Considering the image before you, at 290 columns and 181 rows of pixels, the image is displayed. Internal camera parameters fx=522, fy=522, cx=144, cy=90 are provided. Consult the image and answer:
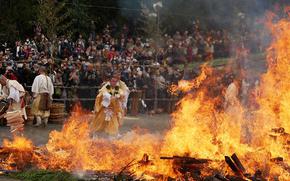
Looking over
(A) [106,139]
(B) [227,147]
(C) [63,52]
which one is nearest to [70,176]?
(B) [227,147]

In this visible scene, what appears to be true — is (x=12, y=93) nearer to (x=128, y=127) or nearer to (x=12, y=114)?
(x=12, y=114)

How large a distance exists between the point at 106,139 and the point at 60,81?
5488 millimetres

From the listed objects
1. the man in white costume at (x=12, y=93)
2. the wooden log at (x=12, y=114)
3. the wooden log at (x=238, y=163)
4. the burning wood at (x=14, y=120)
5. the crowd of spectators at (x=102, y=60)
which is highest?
the crowd of spectators at (x=102, y=60)

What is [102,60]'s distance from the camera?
68.3 feet

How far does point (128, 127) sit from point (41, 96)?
271cm

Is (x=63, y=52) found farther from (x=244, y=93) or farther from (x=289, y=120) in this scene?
(x=289, y=120)

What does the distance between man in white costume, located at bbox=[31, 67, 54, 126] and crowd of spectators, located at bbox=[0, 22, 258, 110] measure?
3.20 ft

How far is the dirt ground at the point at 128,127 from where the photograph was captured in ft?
43.0

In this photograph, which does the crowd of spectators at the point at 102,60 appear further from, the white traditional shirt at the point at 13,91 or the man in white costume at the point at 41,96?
the man in white costume at the point at 41,96

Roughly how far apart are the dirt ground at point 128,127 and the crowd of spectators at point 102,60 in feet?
3.50

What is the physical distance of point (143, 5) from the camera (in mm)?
27078

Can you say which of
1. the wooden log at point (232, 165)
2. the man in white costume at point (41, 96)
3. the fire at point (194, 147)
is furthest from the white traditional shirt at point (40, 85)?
the wooden log at point (232, 165)

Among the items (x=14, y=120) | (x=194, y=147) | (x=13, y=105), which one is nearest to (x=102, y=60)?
(x=13, y=105)

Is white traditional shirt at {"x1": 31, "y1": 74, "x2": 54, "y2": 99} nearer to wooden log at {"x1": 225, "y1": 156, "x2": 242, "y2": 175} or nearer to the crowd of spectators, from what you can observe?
the crowd of spectators
